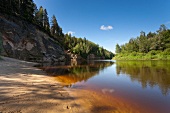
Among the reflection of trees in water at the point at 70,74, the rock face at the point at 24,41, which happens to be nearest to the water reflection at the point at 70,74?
the reflection of trees in water at the point at 70,74

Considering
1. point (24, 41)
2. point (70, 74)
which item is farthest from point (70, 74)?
A: point (24, 41)

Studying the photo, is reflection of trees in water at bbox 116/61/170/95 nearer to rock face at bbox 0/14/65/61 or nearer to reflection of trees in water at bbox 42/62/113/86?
reflection of trees in water at bbox 42/62/113/86

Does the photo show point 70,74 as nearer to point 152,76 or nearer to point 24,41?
point 152,76

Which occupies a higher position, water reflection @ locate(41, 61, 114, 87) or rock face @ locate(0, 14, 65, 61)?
rock face @ locate(0, 14, 65, 61)

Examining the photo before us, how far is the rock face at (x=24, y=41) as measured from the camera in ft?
100

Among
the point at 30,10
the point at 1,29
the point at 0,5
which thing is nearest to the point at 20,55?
the point at 1,29

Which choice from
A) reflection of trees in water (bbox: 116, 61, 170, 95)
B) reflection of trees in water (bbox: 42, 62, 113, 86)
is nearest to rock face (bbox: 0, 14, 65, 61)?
reflection of trees in water (bbox: 42, 62, 113, 86)

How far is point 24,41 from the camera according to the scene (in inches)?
1393

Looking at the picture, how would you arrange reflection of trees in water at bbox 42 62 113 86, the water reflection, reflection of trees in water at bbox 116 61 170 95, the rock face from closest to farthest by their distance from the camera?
reflection of trees in water at bbox 116 61 170 95, the water reflection, reflection of trees in water at bbox 42 62 113 86, the rock face

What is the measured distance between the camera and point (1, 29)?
30406mm

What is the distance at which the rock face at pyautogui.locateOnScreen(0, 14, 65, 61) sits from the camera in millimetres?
30627

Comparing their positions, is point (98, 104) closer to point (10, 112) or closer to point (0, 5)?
point (10, 112)

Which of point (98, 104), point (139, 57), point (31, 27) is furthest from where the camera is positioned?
point (139, 57)

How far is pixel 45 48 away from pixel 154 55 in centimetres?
5084
